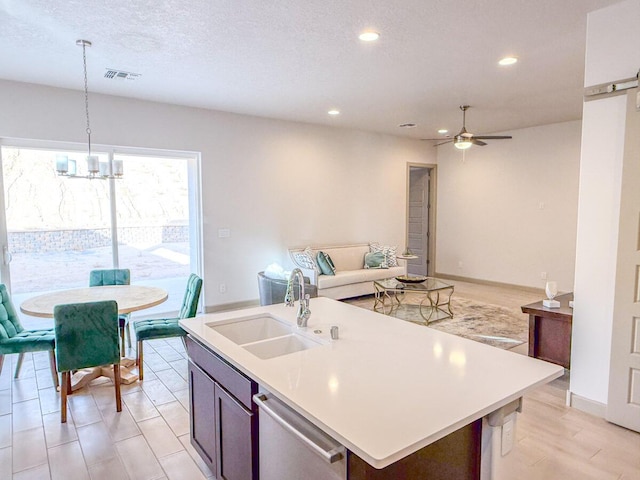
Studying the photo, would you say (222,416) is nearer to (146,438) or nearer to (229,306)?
(146,438)

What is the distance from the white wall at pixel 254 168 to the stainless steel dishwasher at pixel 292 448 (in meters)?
4.36

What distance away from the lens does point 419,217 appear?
875 centimetres

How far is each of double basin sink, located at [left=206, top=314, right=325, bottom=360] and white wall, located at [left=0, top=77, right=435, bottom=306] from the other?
3537mm

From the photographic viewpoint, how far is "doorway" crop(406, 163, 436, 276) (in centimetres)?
856

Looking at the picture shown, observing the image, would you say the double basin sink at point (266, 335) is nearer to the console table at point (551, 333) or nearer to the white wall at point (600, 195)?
the white wall at point (600, 195)

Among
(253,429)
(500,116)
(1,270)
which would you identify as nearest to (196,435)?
(253,429)

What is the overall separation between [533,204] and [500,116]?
182 cm

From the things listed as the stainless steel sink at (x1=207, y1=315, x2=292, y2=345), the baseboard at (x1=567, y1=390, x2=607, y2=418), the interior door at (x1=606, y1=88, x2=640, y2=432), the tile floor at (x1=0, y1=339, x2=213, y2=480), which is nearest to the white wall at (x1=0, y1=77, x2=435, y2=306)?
the tile floor at (x1=0, y1=339, x2=213, y2=480)

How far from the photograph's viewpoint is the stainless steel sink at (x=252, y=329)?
7.32ft

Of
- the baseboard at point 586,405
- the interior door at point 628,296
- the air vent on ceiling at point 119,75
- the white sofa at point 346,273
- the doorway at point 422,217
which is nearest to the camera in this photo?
the interior door at point 628,296

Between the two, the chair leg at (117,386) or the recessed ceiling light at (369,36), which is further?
the recessed ceiling light at (369,36)

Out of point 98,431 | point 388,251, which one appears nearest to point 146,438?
point 98,431

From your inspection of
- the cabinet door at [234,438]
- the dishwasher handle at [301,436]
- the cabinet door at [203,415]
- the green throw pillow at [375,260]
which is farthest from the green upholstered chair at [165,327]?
the green throw pillow at [375,260]

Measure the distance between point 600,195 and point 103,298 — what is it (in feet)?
13.1
